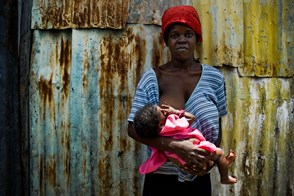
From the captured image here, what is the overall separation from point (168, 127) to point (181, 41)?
615mm

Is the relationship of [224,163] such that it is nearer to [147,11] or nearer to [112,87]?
[112,87]

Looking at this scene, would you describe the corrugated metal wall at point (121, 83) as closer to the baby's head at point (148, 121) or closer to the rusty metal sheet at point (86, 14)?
the rusty metal sheet at point (86, 14)

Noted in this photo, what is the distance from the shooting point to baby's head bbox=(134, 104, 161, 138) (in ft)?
10.0

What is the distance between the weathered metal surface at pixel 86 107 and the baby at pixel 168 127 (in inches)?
36.7

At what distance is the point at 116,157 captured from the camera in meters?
4.09

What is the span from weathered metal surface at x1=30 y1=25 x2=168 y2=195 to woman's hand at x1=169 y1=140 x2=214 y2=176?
41.5 inches

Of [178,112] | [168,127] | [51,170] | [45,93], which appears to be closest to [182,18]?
[178,112]

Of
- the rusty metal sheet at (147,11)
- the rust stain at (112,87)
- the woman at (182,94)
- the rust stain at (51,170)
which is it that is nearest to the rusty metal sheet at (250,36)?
the rusty metal sheet at (147,11)

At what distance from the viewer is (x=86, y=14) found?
4031mm

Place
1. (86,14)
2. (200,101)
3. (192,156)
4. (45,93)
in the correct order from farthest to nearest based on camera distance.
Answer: (45,93)
(86,14)
(200,101)
(192,156)

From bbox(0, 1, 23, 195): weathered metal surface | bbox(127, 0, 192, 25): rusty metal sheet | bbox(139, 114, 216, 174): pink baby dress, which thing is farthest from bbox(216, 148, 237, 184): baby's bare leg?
bbox(0, 1, 23, 195): weathered metal surface

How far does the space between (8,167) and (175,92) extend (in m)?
1.73

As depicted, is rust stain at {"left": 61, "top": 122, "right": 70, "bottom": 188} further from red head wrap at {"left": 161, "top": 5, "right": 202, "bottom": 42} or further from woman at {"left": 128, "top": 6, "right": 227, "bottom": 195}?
red head wrap at {"left": 161, "top": 5, "right": 202, "bottom": 42}

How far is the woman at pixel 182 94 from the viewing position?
10.7ft
